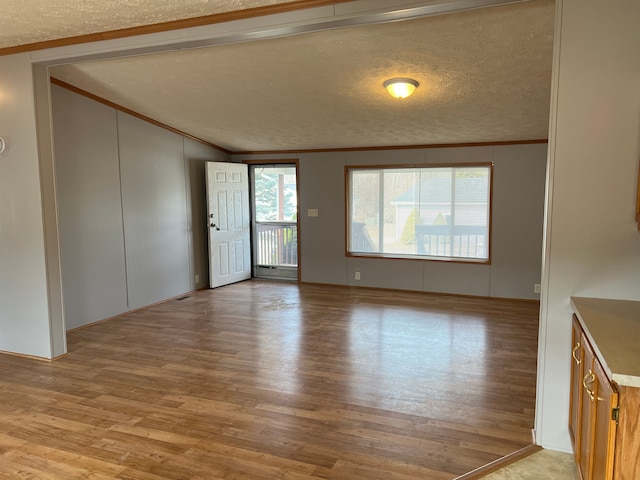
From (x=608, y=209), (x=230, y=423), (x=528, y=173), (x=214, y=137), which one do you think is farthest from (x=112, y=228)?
(x=528, y=173)

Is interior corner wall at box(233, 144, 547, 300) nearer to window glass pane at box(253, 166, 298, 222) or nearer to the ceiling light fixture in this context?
window glass pane at box(253, 166, 298, 222)

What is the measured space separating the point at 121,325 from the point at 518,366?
395 cm

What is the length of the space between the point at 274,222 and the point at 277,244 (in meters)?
0.38

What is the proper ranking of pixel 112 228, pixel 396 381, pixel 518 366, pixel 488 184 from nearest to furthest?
pixel 396 381 → pixel 518 366 → pixel 112 228 → pixel 488 184

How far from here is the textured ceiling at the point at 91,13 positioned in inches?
103

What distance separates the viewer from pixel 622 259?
2080 millimetres

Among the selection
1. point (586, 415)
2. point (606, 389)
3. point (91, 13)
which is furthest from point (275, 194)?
point (606, 389)

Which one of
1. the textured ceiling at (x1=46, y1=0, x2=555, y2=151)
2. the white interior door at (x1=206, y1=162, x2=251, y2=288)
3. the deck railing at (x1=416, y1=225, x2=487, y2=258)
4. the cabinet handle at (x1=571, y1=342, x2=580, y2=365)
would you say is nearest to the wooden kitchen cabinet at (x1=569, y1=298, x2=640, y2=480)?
the cabinet handle at (x1=571, y1=342, x2=580, y2=365)

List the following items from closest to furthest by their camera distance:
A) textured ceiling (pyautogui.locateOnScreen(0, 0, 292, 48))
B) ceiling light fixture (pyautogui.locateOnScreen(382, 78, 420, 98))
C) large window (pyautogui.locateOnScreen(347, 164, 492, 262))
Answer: textured ceiling (pyautogui.locateOnScreen(0, 0, 292, 48)), ceiling light fixture (pyautogui.locateOnScreen(382, 78, 420, 98)), large window (pyautogui.locateOnScreen(347, 164, 492, 262))

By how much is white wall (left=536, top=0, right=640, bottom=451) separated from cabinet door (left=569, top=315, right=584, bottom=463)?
0.25ft

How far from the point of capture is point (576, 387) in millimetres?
2004

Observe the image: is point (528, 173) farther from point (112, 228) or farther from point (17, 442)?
point (17, 442)

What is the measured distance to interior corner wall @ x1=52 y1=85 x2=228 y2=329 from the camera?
170 inches

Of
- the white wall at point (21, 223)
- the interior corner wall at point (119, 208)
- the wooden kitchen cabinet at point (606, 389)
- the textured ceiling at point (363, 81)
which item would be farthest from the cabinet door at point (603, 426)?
the interior corner wall at point (119, 208)
